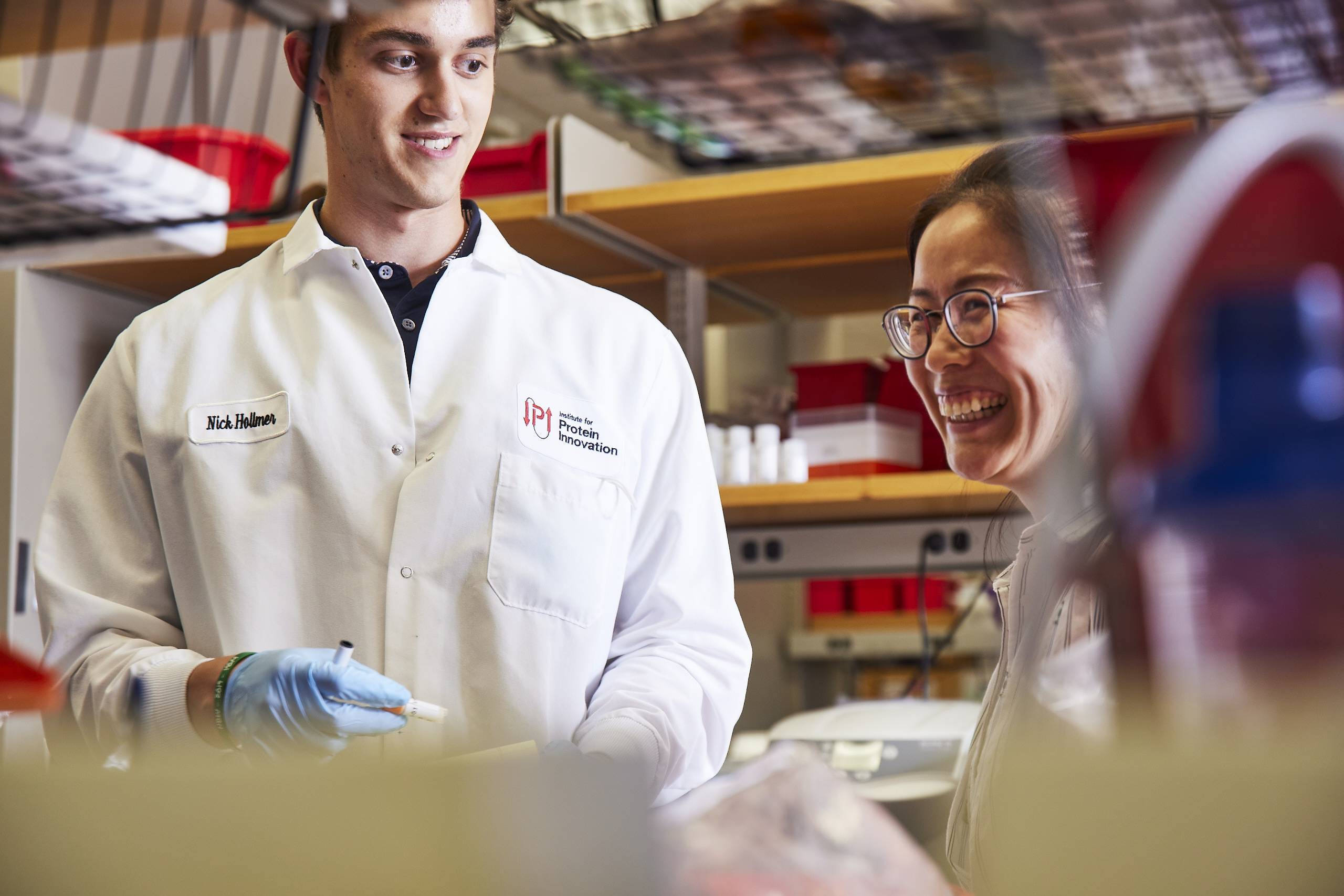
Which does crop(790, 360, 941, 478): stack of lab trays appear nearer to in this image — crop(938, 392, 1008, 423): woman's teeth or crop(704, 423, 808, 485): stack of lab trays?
crop(704, 423, 808, 485): stack of lab trays

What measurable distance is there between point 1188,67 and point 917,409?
1.38m

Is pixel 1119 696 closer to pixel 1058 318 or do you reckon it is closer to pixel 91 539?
pixel 1058 318

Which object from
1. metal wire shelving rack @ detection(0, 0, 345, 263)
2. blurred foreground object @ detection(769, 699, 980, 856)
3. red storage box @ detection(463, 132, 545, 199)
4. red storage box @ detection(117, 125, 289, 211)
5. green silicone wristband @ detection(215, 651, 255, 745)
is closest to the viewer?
metal wire shelving rack @ detection(0, 0, 345, 263)

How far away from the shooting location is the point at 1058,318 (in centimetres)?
100

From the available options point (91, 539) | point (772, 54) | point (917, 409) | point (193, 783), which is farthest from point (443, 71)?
point (917, 409)

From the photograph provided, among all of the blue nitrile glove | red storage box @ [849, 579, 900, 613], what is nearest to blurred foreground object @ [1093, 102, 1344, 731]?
the blue nitrile glove

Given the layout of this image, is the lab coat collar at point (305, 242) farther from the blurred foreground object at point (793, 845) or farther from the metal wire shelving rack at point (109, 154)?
the blurred foreground object at point (793, 845)

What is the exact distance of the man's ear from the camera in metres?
0.86

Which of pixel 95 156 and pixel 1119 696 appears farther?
pixel 95 156

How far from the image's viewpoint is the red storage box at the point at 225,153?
4.90 ft

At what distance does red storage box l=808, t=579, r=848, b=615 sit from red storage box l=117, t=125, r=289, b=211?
193cm

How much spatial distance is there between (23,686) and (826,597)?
2.97 m

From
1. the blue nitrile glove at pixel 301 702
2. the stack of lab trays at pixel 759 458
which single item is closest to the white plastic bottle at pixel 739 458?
the stack of lab trays at pixel 759 458

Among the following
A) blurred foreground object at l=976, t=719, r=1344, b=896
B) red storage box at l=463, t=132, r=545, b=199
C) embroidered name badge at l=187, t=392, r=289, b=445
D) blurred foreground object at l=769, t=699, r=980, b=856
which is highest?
red storage box at l=463, t=132, r=545, b=199
